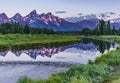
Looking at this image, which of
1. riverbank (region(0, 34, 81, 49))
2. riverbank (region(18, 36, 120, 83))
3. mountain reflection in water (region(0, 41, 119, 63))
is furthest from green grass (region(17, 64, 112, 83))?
riverbank (region(0, 34, 81, 49))

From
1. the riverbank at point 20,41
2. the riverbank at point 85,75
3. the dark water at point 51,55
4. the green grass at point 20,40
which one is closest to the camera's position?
the riverbank at point 85,75

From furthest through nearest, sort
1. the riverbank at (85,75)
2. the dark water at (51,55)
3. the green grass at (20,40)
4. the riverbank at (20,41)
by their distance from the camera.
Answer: the green grass at (20,40) → the riverbank at (20,41) → the dark water at (51,55) → the riverbank at (85,75)

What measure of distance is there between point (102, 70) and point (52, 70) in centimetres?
1380

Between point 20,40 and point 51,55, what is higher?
point 51,55

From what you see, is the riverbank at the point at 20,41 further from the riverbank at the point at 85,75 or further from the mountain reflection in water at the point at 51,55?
the riverbank at the point at 85,75

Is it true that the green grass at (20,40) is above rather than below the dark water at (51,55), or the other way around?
below

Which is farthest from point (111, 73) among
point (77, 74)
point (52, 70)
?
point (52, 70)

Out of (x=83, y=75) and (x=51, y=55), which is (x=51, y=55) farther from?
(x=83, y=75)

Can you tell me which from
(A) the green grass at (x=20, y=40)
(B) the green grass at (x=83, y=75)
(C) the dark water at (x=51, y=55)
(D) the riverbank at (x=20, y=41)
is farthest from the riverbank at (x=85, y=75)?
(A) the green grass at (x=20, y=40)

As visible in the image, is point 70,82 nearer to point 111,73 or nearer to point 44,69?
point 111,73

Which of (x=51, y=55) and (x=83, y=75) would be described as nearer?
(x=83, y=75)

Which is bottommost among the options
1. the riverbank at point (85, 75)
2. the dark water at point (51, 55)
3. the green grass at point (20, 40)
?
the green grass at point (20, 40)

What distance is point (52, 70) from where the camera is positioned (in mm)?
52281

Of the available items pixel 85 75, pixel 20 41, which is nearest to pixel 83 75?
pixel 85 75
